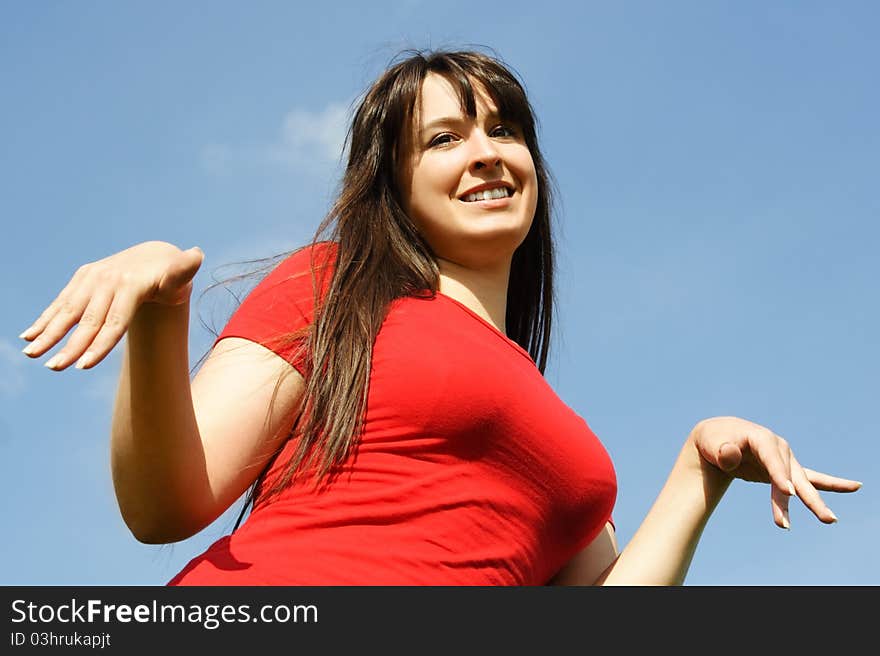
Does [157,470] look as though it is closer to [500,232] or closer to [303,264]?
[303,264]

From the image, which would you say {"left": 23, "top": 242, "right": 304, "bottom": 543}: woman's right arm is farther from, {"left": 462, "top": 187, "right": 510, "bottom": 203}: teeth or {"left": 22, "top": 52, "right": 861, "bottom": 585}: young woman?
{"left": 462, "top": 187, "right": 510, "bottom": 203}: teeth

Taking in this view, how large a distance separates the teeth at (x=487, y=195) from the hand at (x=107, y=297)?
56.5 inches

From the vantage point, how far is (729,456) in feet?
12.1

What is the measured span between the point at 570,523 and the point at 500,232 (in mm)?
1069

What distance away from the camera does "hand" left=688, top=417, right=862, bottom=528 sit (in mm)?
3352

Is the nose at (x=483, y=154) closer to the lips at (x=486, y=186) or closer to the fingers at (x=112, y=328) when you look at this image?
the lips at (x=486, y=186)

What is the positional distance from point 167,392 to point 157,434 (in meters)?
0.12

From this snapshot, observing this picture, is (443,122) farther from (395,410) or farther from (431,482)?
(431,482)

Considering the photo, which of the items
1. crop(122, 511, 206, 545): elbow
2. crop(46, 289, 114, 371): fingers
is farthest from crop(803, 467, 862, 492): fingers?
crop(46, 289, 114, 371): fingers

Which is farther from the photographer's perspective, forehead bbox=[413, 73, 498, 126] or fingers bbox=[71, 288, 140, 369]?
forehead bbox=[413, 73, 498, 126]

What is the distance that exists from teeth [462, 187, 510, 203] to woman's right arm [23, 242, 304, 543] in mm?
996

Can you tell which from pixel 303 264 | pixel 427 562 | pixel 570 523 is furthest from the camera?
pixel 303 264
